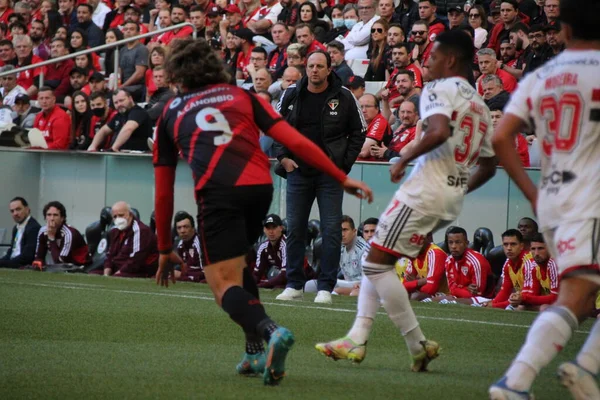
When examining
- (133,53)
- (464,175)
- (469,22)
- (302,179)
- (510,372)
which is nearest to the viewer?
(510,372)

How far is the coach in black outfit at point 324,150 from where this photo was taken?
1133cm

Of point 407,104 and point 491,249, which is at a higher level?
point 407,104

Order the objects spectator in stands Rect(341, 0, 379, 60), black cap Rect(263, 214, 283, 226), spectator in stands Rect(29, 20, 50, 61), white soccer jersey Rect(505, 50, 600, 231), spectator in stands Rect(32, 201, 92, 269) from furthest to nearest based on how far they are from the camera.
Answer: spectator in stands Rect(29, 20, 50, 61), spectator in stands Rect(341, 0, 379, 60), spectator in stands Rect(32, 201, 92, 269), black cap Rect(263, 214, 283, 226), white soccer jersey Rect(505, 50, 600, 231)

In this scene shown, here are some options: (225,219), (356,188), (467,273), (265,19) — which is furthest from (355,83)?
(356,188)

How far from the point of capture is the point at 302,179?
37.5 feet

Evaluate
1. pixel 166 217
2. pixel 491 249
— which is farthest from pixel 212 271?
pixel 491 249

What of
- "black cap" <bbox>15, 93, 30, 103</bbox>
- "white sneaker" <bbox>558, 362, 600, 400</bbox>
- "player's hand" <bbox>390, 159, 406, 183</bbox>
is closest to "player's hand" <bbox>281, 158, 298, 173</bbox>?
"player's hand" <bbox>390, 159, 406, 183</bbox>

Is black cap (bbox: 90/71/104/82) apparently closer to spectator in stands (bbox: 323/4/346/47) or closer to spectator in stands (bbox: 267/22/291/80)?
spectator in stands (bbox: 267/22/291/80)

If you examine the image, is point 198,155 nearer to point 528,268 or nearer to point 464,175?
point 464,175

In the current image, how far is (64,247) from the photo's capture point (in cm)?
1650

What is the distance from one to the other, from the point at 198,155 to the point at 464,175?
1.59 meters

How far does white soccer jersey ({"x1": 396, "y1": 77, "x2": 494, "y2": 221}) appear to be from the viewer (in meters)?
6.55

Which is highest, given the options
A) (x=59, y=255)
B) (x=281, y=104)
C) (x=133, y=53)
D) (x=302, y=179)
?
(x=133, y=53)

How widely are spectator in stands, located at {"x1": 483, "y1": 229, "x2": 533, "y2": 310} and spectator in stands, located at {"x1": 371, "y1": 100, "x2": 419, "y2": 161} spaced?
2.10 meters
